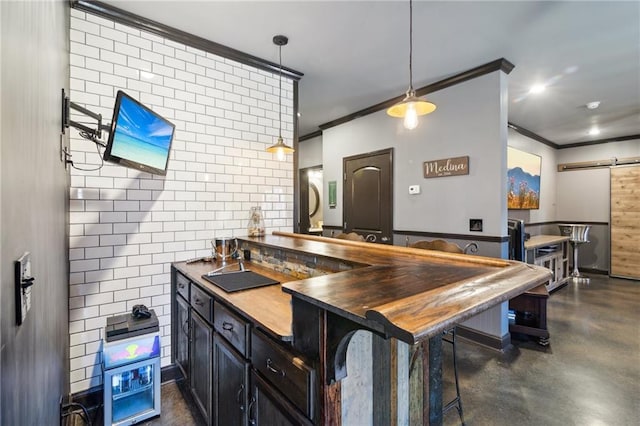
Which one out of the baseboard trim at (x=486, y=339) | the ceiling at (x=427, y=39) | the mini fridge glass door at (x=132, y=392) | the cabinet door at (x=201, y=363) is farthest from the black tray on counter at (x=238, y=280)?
the baseboard trim at (x=486, y=339)

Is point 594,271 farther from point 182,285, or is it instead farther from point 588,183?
point 182,285

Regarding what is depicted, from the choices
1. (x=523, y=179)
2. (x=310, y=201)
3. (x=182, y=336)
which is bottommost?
(x=182, y=336)

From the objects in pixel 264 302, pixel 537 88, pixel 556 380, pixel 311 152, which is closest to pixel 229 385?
pixel 264 302

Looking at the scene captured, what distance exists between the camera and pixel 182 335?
2217mm

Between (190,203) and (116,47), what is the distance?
127 cm

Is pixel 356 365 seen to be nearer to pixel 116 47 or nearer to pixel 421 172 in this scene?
pixel 116 47

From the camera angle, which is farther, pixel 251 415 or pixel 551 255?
pixel 551 255

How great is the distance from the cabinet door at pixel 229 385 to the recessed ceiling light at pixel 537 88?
426 cm

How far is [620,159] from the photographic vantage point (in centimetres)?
582

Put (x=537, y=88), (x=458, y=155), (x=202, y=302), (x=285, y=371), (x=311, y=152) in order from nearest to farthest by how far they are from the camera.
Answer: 1. (x=285, y=371)
2. (x=202, y=302)
3. (x=458, y=155)
4. (x=537, y=88)
5. (x=311, y=152)

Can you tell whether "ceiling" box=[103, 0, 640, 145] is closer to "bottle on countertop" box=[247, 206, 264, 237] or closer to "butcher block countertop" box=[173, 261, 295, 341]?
"bottle on countertop" box=[247, 206, 264, 237]

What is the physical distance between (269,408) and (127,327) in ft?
4.20

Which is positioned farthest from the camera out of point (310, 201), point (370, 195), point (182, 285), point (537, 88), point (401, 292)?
point (310, 201)

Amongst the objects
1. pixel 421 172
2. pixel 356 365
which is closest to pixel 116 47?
pixel 356 365
